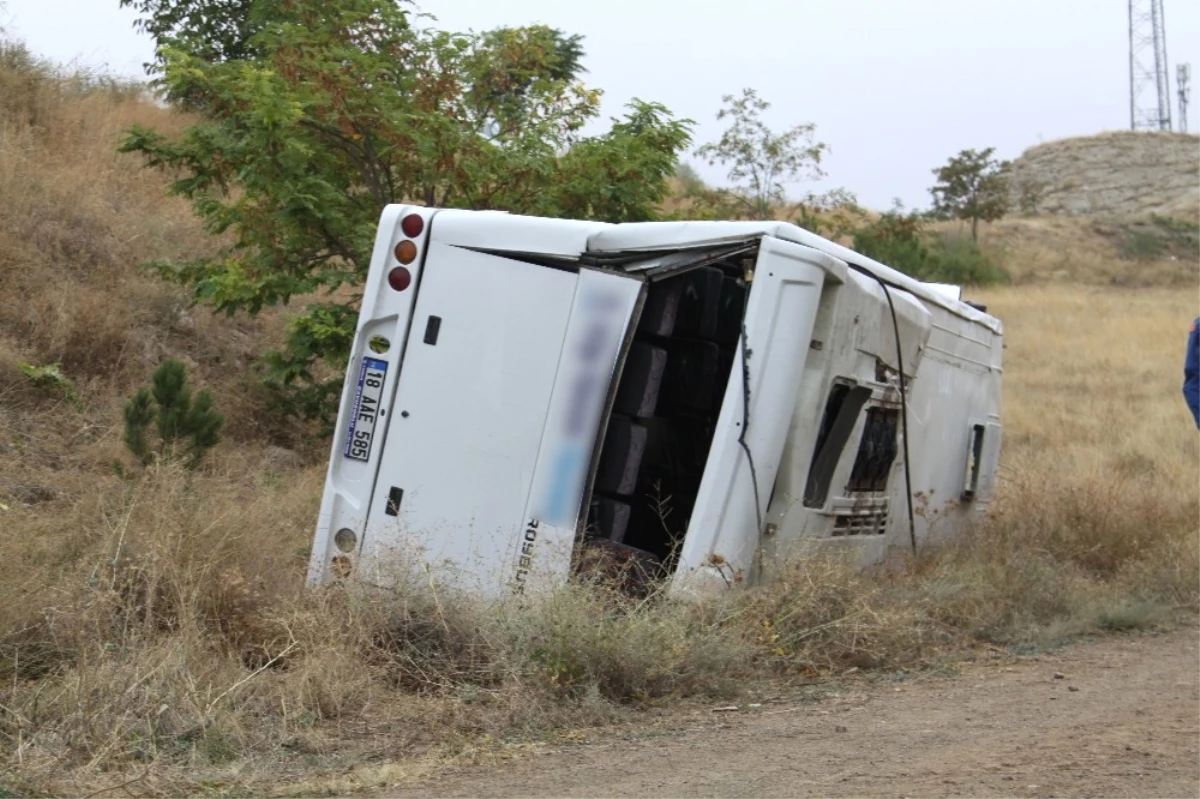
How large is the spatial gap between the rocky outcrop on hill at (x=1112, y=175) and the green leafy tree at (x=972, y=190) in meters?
13.0

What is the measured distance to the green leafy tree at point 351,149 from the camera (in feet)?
33.4

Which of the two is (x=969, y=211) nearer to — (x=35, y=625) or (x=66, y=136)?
(x=66, y=136)

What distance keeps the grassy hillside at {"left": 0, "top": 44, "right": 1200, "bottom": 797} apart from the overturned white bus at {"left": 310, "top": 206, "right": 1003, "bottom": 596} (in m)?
0.32

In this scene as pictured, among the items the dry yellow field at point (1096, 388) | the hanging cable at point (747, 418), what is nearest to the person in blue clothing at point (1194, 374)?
the dry yellow field at point (1096, 388)

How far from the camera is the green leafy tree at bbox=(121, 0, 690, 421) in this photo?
10.2 m

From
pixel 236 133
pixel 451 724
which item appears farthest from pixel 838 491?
pixel 236 133

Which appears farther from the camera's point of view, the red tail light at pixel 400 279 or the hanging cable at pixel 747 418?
the red tail light at pixel 400 279

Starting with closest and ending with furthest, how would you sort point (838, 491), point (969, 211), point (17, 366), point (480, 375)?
1. point (480, 375)
2. point (838, 491)
3. point (17, 366)
4. point (969, 211)

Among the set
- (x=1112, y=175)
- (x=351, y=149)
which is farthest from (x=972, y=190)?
(x=351, y=149)

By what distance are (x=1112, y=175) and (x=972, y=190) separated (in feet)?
72.3

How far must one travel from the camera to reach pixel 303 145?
986 centimetres

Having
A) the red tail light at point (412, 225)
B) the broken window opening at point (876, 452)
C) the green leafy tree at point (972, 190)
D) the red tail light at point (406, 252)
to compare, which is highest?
the green leafy tree at point (972, 190)

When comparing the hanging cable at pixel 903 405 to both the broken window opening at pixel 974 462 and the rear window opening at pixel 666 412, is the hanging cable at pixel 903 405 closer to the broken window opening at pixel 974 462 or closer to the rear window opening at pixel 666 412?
the rear window opening at pixel 666 412

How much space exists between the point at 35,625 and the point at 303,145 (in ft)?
17.4
